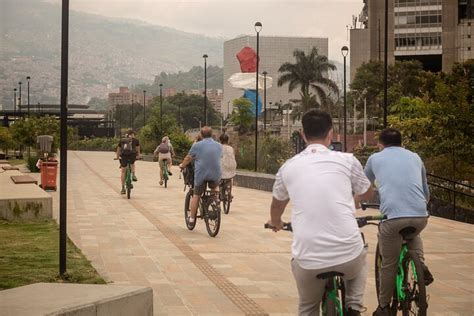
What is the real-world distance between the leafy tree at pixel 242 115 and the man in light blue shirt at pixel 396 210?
173ft

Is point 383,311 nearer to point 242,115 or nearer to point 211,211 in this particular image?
point 211,211

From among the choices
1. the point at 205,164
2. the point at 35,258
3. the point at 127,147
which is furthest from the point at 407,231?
the point at 127,147

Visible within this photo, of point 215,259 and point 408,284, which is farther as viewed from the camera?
point 215,259

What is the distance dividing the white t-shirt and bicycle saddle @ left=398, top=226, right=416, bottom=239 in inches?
71.3

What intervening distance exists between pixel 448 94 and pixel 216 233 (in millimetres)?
12744

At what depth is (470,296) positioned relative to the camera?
8.02 meters

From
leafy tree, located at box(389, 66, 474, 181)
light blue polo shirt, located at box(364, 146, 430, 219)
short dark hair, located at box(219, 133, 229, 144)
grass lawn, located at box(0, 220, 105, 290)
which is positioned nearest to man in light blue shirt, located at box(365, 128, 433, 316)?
light blue polo shirt, located at box(364, 146, 430, 219)

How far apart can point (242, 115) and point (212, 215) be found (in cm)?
4700

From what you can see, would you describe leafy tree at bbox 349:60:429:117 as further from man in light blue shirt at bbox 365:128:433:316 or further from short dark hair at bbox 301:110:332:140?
short dark hair at bbox 301:110:332:140

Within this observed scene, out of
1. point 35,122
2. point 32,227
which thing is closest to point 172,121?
point 35,122

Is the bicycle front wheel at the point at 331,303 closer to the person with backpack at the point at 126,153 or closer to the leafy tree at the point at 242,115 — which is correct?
the person with backpack at the point at 126,153

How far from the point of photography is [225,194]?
653 inches

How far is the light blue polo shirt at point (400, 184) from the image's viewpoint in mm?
6066

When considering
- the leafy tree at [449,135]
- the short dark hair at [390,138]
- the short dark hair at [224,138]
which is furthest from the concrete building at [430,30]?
the short dark hair at [390,138]
